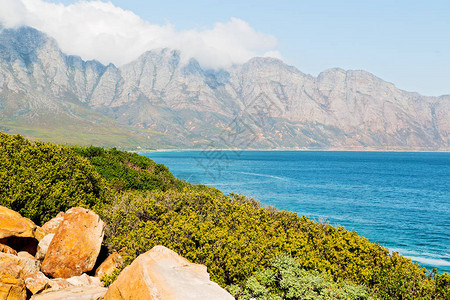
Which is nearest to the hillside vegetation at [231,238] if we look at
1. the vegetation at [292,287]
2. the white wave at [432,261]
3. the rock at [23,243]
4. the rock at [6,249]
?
the vegetation at [292,287]

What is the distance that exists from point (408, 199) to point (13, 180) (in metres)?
87.5

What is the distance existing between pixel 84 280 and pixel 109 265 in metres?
1.27

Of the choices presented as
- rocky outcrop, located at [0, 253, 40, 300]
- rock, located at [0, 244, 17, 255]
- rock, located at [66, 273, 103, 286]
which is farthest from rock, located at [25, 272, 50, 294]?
rock, located at [0, 244, 17, 255]

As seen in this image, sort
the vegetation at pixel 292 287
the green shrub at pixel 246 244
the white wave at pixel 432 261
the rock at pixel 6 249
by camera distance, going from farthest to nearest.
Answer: the white wave at pixel 432 261
the green shrub at pixel 246 244
the rock at pixel 6 249
the vegetation at pixel 292 287

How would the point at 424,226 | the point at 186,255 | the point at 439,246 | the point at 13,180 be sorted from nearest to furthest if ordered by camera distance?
the point at 186,255, the point at 13,180, the point at 439,246, the point at 424,226

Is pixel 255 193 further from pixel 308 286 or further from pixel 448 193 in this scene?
pixel 308 286

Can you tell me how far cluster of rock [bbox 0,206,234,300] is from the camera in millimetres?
7809

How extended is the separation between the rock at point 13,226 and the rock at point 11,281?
229 cm

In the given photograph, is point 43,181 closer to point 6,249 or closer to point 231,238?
point 6,249

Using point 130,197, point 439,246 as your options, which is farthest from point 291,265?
point 439,246

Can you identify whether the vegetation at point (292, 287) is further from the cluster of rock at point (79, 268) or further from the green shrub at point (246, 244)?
the cluster of rock at point (79, 268)

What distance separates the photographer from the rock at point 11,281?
8008 millimetres

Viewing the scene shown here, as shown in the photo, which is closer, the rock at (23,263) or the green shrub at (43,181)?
the rock at (23,263)

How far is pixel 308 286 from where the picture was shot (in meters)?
9.52
